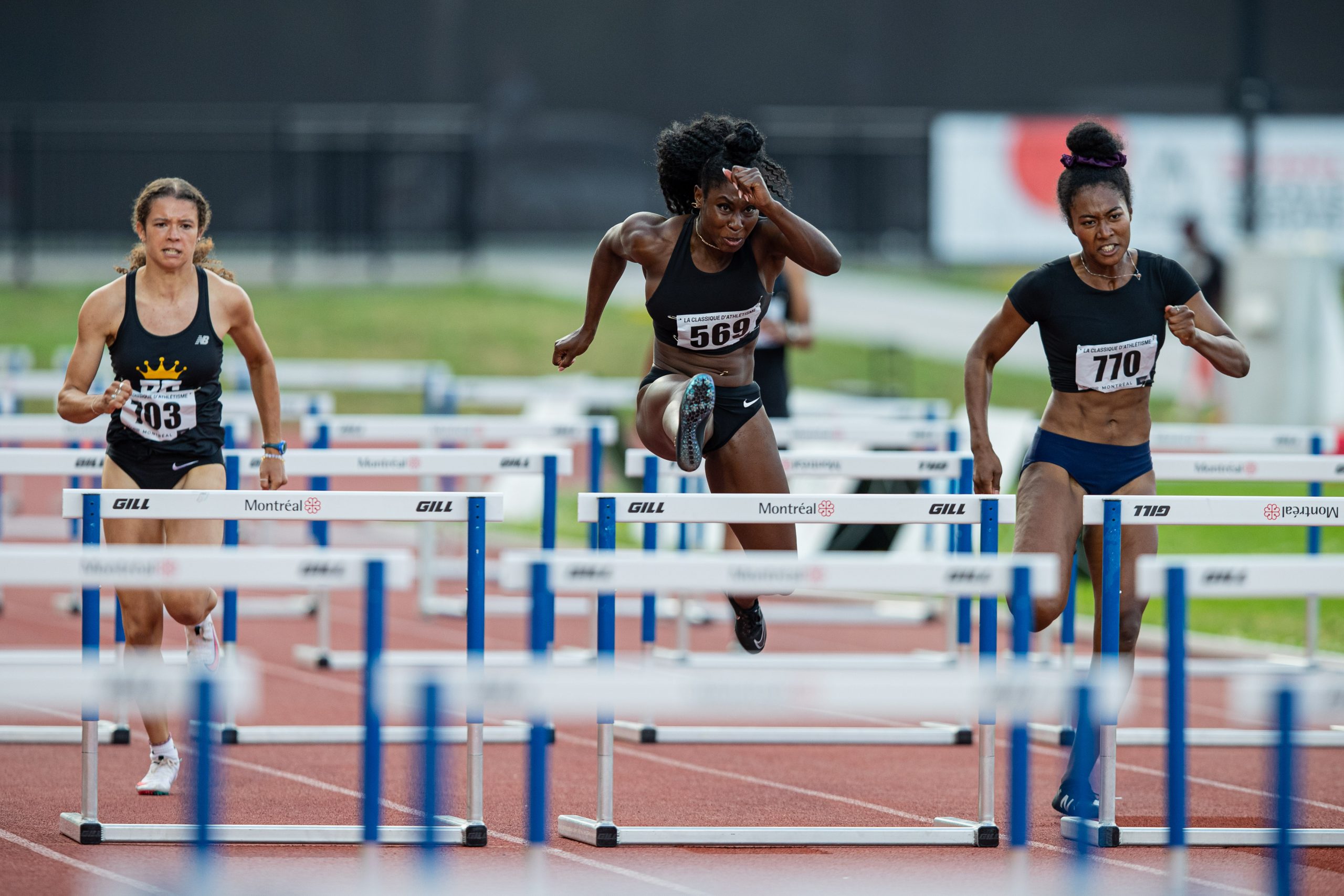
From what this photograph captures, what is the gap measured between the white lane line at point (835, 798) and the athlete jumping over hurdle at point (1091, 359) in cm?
25

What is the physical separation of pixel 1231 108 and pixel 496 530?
12273mm

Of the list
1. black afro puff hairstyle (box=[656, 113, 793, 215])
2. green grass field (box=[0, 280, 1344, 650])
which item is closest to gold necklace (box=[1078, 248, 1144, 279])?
black afro puff hairstyle (box=[656, 113, 793, 215])

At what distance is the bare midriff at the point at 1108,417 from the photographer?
615 centimetres

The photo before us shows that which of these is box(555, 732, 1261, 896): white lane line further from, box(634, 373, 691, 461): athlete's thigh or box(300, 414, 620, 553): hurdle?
box(300, 414, 620, 553): hurdle

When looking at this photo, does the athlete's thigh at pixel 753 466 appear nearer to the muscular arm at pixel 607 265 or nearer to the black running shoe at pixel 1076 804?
the muscular arm at pixel 607 265

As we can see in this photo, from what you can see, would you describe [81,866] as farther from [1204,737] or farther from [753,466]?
[1204,737]

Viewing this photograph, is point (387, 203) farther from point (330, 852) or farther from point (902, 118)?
point (330, 852)

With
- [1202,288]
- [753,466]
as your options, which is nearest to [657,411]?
[753,466]

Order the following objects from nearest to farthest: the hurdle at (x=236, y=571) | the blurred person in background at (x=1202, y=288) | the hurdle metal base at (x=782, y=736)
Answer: the hurdle at (x=236, y=571), the hurdle metal base at (x=782, y=736), the blurred person in background at (x=1202, y=288)

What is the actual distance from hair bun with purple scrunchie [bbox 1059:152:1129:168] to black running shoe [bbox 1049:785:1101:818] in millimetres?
2057

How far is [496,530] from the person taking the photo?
14062 mm

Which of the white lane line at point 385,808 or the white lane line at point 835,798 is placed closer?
the white lane line at point 385,808

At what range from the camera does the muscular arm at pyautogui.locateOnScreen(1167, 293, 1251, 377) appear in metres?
5.86

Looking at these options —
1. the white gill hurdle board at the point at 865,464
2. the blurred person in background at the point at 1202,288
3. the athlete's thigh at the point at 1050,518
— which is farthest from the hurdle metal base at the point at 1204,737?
the blurred person in background at the point at 1202,288
